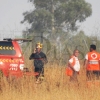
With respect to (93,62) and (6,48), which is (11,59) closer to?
(6,48)

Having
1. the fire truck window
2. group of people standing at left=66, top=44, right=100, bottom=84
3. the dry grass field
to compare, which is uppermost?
the fire truck window

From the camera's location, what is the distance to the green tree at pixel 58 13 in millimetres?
53375

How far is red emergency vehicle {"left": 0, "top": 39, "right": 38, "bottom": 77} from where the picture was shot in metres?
15.4

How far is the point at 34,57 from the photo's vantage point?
57.4 ft

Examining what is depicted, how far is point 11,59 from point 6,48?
1.39 feet

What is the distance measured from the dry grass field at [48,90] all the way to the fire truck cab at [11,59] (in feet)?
3.74

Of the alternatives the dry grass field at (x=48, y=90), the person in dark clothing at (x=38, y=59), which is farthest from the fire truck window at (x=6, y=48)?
the person in dark clothing at (x=38, y=59)

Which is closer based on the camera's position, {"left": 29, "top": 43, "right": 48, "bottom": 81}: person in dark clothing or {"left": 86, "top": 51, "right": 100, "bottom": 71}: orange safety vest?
{"left": 86, "top": 51, "right": 100, "bottom": 71}: orange safety vest

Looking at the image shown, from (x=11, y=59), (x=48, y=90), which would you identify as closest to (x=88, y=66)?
(x=11, y=59)

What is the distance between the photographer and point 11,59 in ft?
50.8

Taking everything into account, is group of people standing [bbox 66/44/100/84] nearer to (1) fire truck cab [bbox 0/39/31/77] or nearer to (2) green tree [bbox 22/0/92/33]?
(1) fire truck cab [bbox 0/39/31/77]

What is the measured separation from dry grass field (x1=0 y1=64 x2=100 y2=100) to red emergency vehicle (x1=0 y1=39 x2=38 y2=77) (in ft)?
3.72

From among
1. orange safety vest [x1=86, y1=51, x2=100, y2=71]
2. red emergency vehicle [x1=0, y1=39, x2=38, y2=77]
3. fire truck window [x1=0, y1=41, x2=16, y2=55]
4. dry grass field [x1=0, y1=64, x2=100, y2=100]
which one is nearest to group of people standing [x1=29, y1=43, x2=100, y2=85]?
orange safety vest [x1=86, y1=51, x2=100, y2=71]

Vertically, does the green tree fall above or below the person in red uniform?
above
